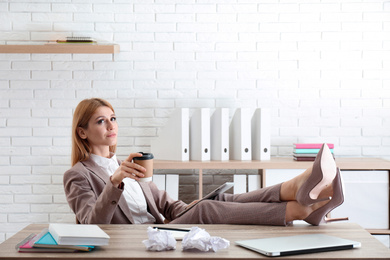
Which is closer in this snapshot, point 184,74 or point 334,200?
point 334,200

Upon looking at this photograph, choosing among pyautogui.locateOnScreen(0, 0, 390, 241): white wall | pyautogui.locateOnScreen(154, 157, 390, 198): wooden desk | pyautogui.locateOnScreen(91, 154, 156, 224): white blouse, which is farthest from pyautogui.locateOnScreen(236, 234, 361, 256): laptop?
pyautogui.locateOnScreen(0, 0, 390, 241): white wall

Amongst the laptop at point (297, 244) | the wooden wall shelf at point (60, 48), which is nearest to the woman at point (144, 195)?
the laptop at point (297, 244)

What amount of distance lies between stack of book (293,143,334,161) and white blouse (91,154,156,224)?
4.41 feet

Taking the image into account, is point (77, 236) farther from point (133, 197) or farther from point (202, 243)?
point (133, 197)

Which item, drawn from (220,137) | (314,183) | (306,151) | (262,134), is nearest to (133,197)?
(314,183)

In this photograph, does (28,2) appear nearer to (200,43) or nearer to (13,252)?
(200,43)

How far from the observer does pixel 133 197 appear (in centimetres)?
271

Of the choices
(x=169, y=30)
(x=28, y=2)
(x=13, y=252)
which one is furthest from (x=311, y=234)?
(x=28, y=2)

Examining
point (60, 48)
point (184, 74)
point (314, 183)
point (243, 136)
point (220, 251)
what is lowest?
point (220, 251)

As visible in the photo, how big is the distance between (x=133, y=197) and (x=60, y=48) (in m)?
1.49

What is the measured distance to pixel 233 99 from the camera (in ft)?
13.2

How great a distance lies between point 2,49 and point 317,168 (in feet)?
8.44

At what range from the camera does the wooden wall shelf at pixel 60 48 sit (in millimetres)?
3711

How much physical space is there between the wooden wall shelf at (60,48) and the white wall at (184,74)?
0.26 m
